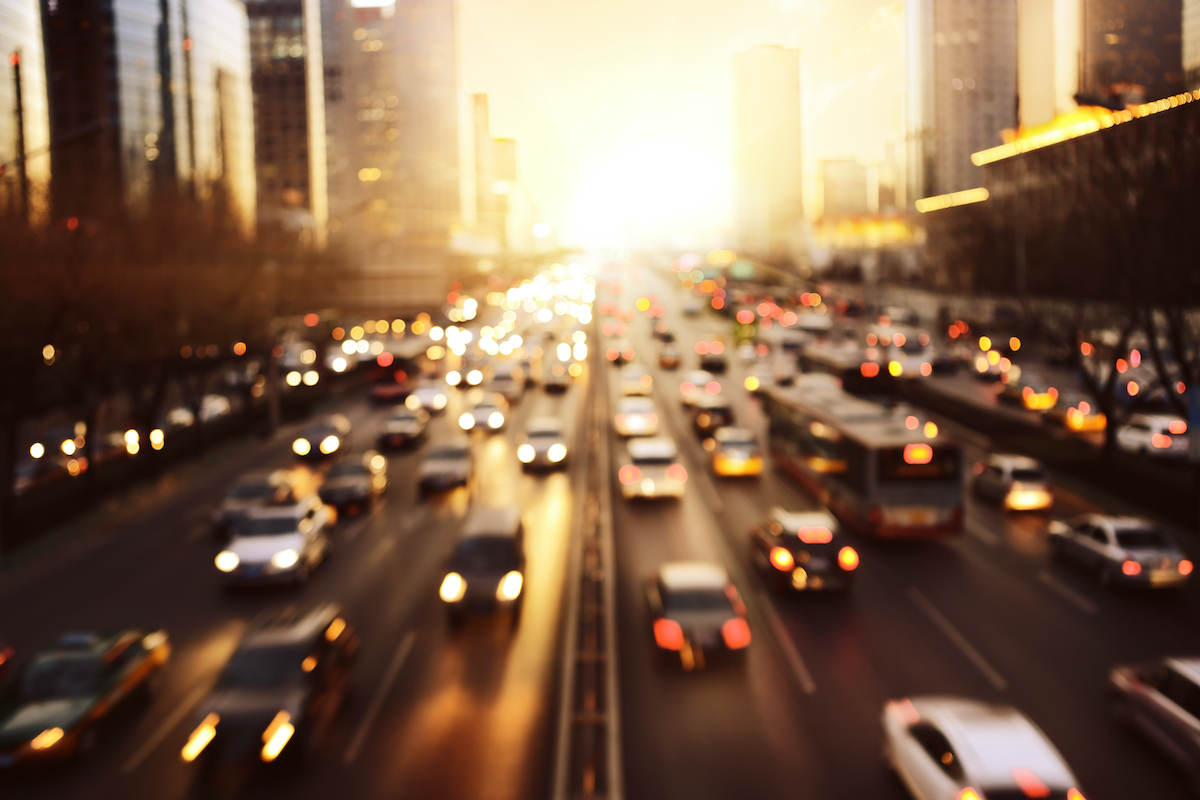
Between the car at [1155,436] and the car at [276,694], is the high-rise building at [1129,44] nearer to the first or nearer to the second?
the car at [1155,436]

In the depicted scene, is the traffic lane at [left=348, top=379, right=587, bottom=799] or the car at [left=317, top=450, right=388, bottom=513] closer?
the traffic lane at [left=348, top=379, right=587, bottom=799]

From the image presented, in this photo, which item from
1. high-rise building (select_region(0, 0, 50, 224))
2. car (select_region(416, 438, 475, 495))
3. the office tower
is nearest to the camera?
car (select_region(416, 438, 475, 495))

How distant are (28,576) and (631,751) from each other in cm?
1718

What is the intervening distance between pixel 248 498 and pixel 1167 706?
2153 cm

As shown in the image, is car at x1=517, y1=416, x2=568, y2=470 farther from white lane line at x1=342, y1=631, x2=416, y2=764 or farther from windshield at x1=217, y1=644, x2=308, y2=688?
windshield at x1=217, y1=644, x2=308, y2=688

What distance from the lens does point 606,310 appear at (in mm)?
100812

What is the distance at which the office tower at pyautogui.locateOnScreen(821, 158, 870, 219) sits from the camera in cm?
14488

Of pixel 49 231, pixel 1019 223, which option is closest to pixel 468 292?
pixel 1019 223

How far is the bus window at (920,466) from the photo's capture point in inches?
806

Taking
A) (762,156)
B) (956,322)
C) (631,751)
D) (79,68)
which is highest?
(79,68)

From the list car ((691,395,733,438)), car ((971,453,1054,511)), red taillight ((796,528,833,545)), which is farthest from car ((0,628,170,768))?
car ((691,395,733,438))

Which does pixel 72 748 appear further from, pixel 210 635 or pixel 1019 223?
pixel 1019 223

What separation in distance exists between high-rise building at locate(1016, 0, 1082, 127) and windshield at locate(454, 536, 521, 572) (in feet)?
86.6

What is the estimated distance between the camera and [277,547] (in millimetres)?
19891
